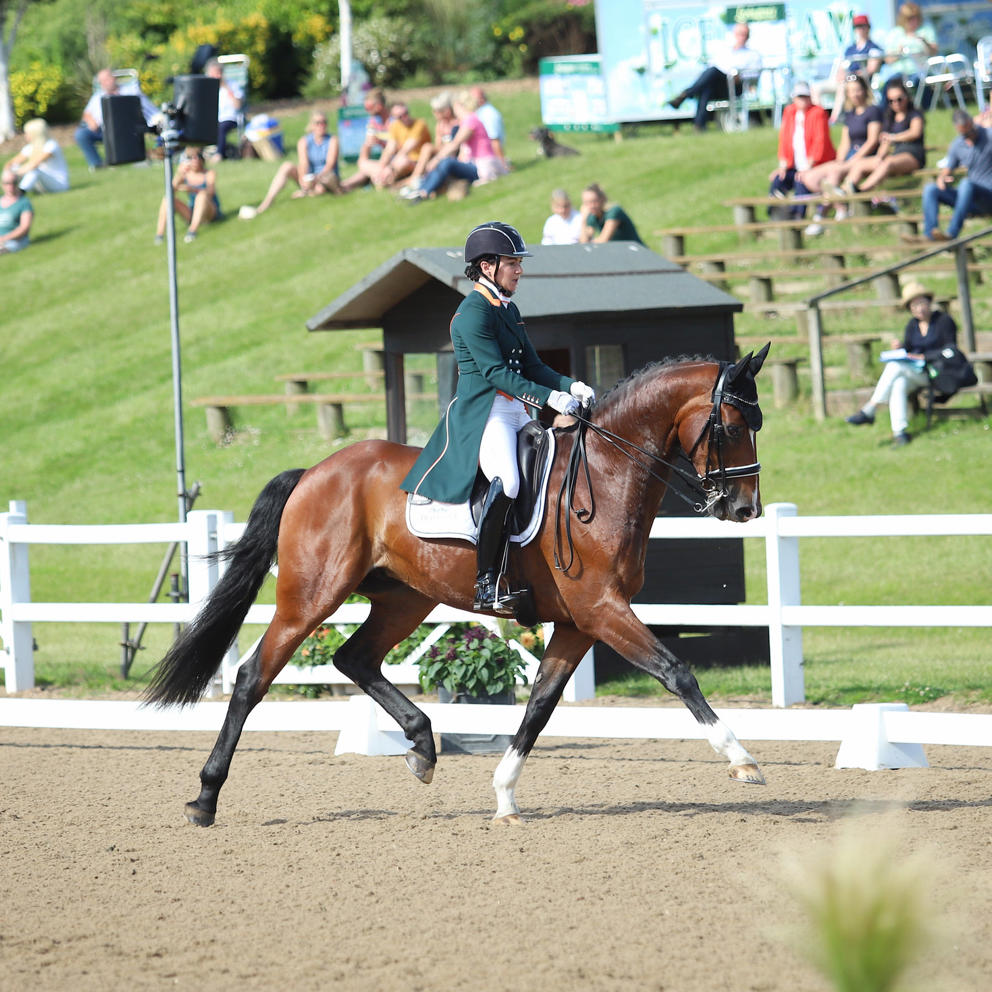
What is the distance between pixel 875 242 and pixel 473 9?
24169mm

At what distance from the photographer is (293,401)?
17.4 meters

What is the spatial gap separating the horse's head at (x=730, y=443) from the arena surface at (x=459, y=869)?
1.34 metres

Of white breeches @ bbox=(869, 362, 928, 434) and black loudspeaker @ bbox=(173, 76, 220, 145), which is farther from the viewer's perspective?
white breeches @ bbox=(869, 362, 928, 434)

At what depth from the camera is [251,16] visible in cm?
3975

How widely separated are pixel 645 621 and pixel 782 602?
86cm

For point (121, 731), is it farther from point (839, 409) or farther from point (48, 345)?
point (48, 345)

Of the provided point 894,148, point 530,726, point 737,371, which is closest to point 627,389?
point 737,371

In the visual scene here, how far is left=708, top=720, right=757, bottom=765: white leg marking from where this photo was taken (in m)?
5.91

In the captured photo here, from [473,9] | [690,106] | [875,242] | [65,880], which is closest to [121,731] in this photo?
[65,880]

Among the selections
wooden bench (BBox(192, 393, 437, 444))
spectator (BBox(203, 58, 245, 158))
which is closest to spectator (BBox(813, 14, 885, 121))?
wooden bench (BBox(192, 393, 437, 444))

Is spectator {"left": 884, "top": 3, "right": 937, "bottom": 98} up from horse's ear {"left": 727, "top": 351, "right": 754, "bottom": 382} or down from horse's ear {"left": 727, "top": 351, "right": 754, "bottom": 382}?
up

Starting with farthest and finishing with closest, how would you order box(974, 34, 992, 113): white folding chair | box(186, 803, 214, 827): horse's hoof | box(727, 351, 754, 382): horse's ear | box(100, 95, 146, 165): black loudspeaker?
box(974, 34, 992, 113): white folding chair
box(100, 95, 146, 165): black loudspeaker
box(186, 803, 214, 827): horse's hoof
box(727, 351, 754, 382): horse's ear

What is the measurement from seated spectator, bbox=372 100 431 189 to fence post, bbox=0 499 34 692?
13.4 metres

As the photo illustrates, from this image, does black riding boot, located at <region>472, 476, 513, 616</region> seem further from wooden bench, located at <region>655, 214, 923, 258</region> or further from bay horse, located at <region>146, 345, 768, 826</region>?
wooden bench, located at <region>655, 214, 923, 258</region>
